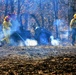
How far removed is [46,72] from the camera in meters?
7.04

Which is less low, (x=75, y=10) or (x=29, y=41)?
(x=75, y=10)

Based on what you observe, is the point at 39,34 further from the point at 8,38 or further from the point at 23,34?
the point at 8,38

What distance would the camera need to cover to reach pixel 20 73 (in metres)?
6.95

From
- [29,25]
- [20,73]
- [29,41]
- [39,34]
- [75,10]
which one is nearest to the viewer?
[20,73]

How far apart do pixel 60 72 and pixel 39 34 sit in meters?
15.2


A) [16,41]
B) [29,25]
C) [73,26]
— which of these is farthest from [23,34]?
[29,25]

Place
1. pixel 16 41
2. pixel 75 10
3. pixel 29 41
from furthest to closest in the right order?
pixel 75 10 < pixel 29 41 < pixel 16 41

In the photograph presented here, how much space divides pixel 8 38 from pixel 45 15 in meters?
24.2

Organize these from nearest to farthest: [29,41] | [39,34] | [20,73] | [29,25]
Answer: [20,73] < [29,41] < [39,34] < [29,25]

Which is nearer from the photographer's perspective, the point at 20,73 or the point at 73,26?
the point at 20,73

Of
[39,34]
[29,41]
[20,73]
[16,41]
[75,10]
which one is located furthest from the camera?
[75,10]

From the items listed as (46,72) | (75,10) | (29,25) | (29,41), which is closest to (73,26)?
(29,41)

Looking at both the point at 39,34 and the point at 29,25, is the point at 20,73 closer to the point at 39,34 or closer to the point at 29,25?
the point at 39,34

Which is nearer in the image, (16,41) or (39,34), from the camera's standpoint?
(16,41)
